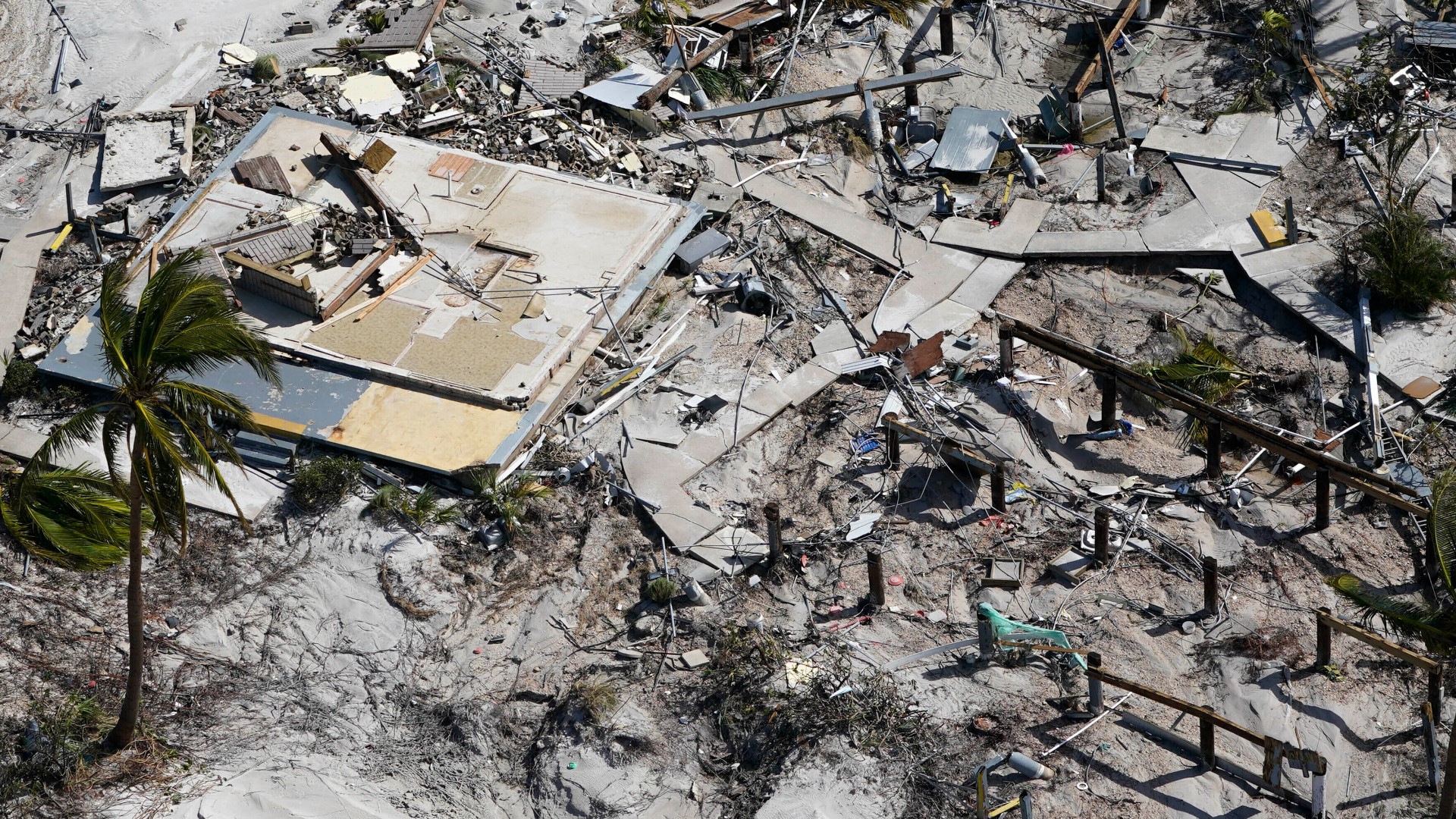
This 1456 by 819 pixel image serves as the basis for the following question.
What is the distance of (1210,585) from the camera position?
14406 mm

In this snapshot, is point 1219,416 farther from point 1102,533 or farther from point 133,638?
point 133,638

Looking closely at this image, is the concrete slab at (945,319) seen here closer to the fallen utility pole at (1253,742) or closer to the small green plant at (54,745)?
the fallen utility pole at (1253,742)

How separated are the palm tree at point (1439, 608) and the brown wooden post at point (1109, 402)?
4.61 metres

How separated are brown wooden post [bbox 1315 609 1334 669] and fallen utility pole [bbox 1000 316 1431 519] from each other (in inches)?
71.8

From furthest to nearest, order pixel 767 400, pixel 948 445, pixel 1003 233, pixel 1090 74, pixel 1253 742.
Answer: pixel 1090 74 < pixel 1003 233 < pixel 767 400 < pixel 948 445 < pixel 1253 742

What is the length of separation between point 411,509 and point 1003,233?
947 cm

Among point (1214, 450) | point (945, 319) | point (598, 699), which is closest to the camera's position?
point (598, 699)

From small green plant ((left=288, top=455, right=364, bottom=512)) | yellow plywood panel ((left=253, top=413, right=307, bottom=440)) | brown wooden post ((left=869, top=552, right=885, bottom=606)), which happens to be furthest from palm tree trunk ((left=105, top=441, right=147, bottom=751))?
brown wooden post ((left=869, top=552, right=885, bottom=606))

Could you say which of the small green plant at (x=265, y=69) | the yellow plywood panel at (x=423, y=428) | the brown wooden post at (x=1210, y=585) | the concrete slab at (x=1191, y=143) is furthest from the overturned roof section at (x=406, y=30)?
the brown wooden post at (x=1210, y=585)

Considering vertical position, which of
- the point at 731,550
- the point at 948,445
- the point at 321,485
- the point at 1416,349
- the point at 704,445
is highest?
the point at 1416,349

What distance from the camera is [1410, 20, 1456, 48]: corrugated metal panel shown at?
2212 cm

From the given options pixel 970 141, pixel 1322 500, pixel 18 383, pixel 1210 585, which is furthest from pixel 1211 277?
pixel 18 383

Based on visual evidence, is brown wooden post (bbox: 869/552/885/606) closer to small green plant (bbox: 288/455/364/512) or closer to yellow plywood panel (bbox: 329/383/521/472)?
yellow plywood panel (bbox: 329/383/521/472)

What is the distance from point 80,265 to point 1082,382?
13466 millimetres
